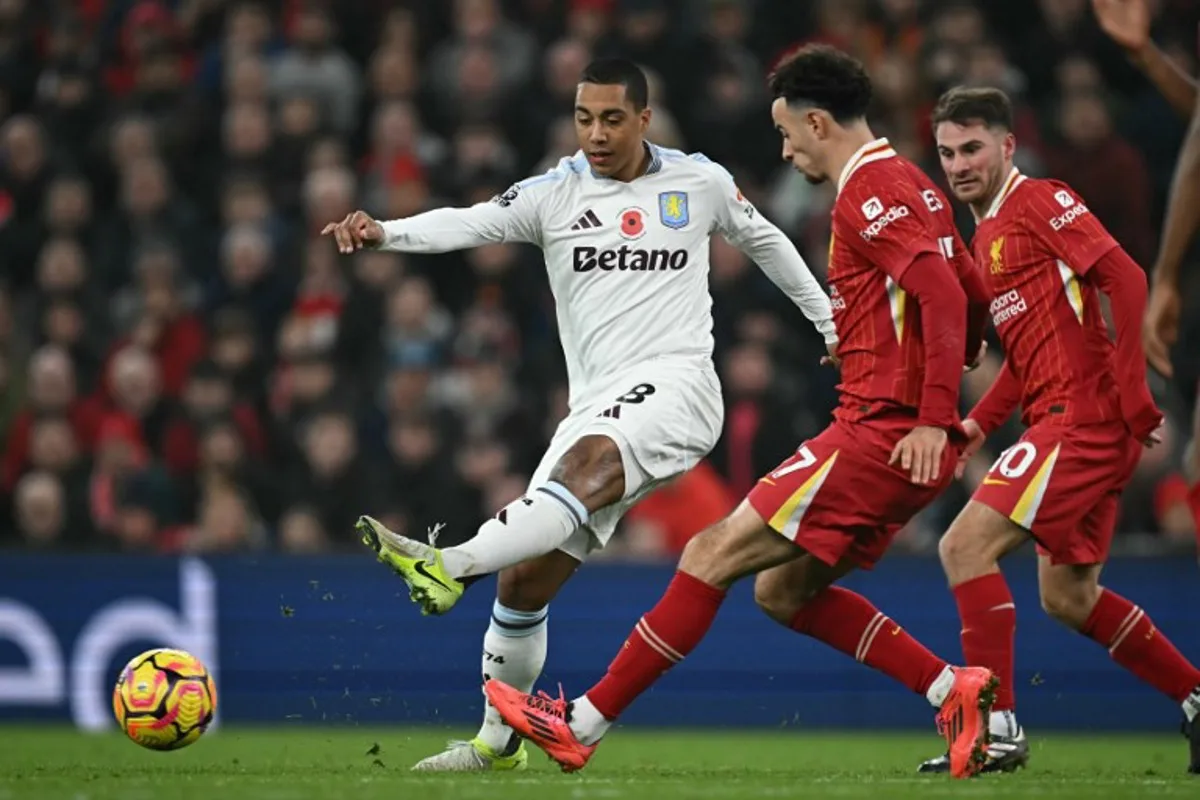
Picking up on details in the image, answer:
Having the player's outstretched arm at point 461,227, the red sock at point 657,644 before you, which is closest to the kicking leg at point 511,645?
the red sock at point 657,644

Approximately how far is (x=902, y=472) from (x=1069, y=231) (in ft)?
4.02

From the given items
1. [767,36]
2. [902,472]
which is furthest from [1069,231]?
[767,36]

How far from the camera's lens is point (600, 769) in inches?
332

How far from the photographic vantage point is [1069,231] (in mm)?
8008

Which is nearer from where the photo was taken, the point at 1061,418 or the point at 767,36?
the point at 1061,418

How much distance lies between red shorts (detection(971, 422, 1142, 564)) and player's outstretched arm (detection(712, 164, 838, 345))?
2.71 ft

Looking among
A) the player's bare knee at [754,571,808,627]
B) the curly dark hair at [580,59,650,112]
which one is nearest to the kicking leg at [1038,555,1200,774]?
the player's bare knee at [754,571,808,627]

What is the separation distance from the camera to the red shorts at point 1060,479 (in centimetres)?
790

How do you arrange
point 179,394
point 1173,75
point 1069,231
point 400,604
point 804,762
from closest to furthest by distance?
point 1173,75 < point 1069,231 < point 804,762 < point 400,604 < point 179,394

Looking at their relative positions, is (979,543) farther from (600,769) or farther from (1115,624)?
(600,769)

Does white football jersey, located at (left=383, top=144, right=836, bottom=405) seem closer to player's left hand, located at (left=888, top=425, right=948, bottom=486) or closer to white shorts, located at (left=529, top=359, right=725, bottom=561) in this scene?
white shorts, located at (left=529, top=359, right=725, bottom=561)

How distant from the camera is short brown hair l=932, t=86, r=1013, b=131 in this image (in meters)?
8.22

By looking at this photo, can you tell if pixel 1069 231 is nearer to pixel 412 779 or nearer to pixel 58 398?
pixel 412 779

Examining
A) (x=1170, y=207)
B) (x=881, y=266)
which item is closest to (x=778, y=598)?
(x=881, y=266)
